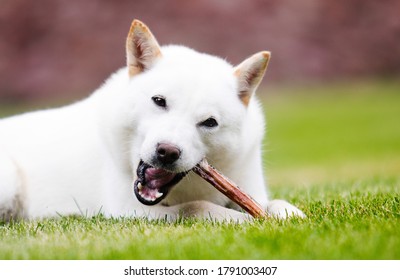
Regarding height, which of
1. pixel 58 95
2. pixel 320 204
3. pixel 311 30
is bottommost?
pixel 320 204

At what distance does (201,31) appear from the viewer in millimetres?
19312

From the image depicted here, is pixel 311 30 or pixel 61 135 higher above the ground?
pixel 311 30

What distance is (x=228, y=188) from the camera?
3.91 m

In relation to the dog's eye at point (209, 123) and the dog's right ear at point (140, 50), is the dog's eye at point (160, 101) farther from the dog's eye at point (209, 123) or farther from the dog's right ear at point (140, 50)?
the dog's right ear at point (140, 50)

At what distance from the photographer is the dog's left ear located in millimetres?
3984

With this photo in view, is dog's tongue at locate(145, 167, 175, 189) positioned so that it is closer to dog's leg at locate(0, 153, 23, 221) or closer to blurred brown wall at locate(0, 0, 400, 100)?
dog's leg at locate(0, 153, 23, 221)

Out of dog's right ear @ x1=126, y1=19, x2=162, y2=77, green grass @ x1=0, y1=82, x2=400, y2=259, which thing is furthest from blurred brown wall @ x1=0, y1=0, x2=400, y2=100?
dog's right ear @ x1=126, y1=19, x2=162, y2=77

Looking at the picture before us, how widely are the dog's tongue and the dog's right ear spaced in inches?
25.8

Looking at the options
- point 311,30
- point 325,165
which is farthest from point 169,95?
point 311,30

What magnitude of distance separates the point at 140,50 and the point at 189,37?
15049 mm

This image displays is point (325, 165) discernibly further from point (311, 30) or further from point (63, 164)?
point (311, 30)

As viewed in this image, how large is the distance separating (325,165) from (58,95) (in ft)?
34.8

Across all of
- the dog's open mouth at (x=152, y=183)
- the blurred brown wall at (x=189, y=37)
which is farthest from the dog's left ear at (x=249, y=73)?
the blurred brown wall at (x=189, y=37)
